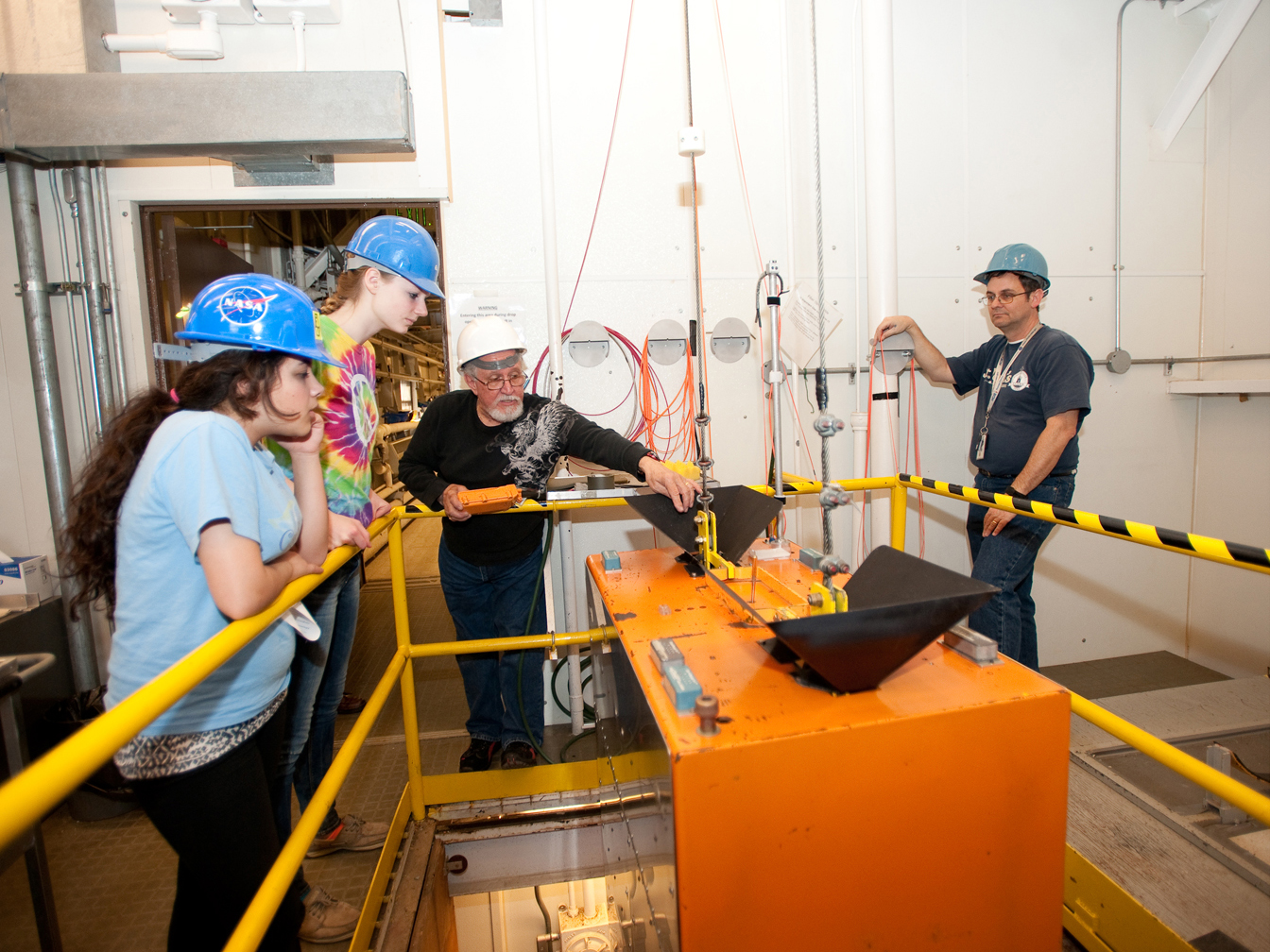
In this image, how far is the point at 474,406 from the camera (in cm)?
227

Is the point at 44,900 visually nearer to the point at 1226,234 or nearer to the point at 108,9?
the point at 108,9

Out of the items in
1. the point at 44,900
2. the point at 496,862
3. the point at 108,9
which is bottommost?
the point at 496,862

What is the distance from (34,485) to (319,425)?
7.65 feet

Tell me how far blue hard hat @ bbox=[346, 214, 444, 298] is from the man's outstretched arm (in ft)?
5.83

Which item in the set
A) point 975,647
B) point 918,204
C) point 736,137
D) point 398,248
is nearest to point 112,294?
point 398,248

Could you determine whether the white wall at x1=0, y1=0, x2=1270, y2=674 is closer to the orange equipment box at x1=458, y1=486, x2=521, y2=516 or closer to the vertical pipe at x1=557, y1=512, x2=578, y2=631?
the vertical pipe at x1=557, y1=512, x2=578, y2=631

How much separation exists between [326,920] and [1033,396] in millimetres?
2781

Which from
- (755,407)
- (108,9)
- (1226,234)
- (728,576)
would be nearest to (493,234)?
(755,407)

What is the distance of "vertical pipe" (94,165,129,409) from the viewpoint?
2.48 m

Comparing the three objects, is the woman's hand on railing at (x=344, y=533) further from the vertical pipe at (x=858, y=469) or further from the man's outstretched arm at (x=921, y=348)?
the man's outstretched arm at (x=921, y=348)

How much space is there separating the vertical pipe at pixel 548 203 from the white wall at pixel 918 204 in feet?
0.18

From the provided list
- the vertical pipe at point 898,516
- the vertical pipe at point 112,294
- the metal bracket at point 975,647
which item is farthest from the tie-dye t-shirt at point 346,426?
the vertical pipe at point 898,516

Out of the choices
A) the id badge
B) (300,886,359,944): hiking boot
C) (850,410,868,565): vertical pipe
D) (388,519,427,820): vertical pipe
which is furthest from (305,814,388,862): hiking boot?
(850,410,868,565): vertical pipe

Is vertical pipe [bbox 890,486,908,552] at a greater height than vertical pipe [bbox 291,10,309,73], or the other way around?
vertical pipe [bbox 291,10,309,73]
